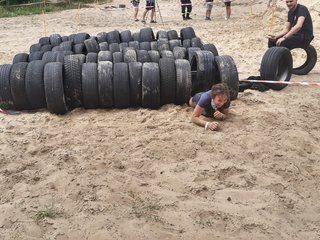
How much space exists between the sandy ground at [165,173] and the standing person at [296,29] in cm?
137

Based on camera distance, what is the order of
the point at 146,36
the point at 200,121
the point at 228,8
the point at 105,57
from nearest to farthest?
the point at 200,121 < the point at 105,57 < the point at 146,36 < the point at 228,8

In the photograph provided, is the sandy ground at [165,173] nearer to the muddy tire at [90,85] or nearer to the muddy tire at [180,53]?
the muddy tire at [90,85]

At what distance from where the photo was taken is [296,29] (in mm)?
7844

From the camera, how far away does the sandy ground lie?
3.51 m

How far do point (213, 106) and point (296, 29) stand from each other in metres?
3.47

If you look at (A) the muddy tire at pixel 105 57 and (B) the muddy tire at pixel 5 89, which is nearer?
(B) the muddy tire at pixel 5 89

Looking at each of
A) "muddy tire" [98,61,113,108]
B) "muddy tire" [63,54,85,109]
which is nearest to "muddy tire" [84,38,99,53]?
"muddy tire" [63,54,85,109]

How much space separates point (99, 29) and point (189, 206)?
12.7 metres

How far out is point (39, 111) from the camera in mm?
6391

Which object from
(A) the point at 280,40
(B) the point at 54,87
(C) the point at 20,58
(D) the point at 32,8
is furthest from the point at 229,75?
(D) the point at 32,8

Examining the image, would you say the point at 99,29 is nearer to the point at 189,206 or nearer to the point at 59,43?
the point at 59,43

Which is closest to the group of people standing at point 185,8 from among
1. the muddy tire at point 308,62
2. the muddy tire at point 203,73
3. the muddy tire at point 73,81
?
the muddy tire at point 308,62

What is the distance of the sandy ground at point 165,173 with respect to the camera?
11.5ft

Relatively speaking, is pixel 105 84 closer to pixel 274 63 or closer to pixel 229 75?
pixel 229 75
